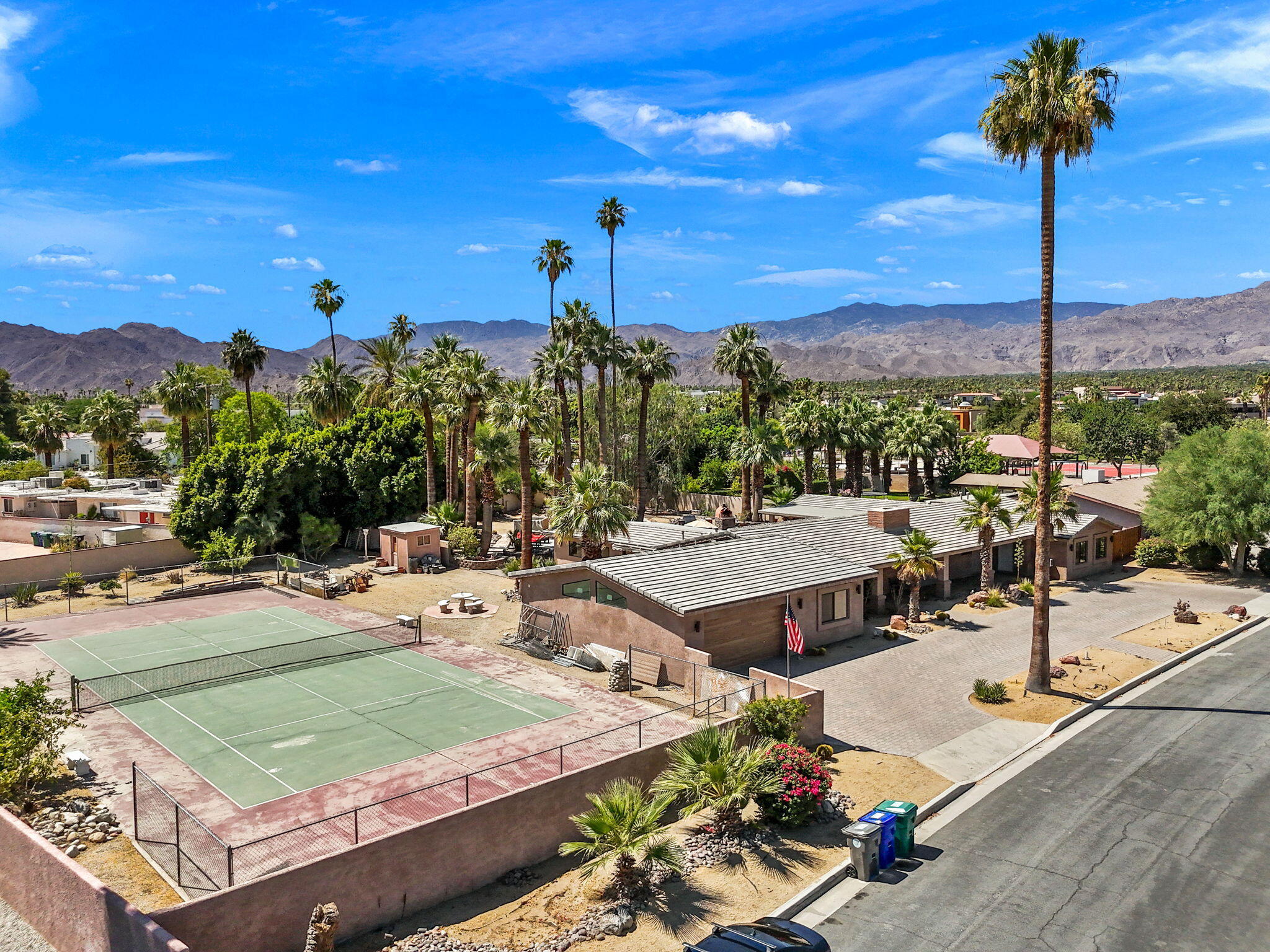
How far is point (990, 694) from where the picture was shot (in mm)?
26812

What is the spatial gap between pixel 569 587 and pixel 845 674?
1035cm

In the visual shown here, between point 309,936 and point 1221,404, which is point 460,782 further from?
point 1221,404

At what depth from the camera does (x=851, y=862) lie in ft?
57.5

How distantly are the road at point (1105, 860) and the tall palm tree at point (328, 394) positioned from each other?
6231cm

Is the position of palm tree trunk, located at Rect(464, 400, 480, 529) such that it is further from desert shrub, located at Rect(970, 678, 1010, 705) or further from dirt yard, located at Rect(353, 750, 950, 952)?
dirt yard, located at Rect(353, 750, 950, 952)

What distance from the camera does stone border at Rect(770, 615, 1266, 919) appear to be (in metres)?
16.5

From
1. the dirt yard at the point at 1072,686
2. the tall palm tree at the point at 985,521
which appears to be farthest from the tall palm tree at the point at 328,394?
the dirt yard at the point at 1072,686

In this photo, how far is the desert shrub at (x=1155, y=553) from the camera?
1900 inches

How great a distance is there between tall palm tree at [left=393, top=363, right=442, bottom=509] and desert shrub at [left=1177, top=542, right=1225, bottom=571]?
42575 mm

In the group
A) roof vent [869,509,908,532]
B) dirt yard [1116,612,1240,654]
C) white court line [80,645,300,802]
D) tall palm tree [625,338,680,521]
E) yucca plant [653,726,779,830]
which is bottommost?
white court line [80,645,300,802]

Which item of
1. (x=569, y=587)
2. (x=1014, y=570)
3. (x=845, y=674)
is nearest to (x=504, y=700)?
(x=569, y=587)

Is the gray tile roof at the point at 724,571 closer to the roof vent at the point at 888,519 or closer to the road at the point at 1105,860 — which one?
the roof vent at the point at 888,519

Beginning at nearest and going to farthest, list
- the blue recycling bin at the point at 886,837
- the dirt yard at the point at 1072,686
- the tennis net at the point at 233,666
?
the blue recycling bin at the point at 886,837
the dirt yard at the point at 1072,686
the tennis net at the point at 233,666

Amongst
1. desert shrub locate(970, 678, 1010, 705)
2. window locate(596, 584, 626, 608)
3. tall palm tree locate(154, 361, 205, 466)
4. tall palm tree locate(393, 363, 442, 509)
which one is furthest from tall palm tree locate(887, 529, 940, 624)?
tall palm tree locate(154, 361, 205, 466)
